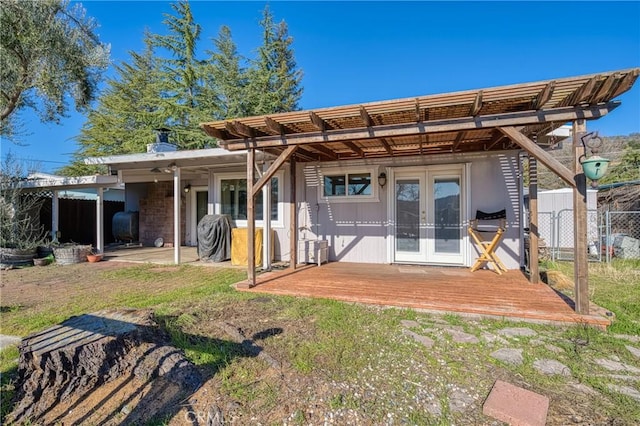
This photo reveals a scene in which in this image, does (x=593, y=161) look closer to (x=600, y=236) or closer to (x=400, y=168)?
(x=400, y=168)

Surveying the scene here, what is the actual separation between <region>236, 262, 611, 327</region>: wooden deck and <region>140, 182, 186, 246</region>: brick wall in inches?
243

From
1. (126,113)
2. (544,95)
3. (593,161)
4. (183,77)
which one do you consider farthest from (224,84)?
(593,161)

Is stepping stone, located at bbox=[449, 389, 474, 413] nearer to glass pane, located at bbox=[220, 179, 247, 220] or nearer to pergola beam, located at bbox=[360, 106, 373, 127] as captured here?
pergola beam, located at bbox=[360, 106, 373, 127]

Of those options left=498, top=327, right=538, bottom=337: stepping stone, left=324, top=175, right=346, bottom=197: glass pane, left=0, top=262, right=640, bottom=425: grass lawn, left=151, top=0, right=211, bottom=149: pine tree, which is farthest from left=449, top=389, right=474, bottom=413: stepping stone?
left=151, top=0, right=211, bottom=149: pine tree

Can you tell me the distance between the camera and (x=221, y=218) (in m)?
7.19

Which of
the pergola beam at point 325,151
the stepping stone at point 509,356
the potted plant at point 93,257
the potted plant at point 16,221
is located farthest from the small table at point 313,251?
the potted plant at point 16,221

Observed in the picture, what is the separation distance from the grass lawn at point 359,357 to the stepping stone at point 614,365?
0.02 meters

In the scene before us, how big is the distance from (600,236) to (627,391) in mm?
6375

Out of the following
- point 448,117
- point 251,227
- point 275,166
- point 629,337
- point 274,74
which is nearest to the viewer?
point 629,337

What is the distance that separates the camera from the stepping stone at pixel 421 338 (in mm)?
2767

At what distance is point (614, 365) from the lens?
94.3 inches

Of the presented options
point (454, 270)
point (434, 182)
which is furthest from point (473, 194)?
point (454, 270)

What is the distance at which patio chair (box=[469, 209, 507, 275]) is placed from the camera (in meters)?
5.24

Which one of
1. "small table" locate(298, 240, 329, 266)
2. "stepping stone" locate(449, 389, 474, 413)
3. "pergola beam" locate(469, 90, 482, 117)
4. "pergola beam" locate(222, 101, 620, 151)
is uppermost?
"pergola beam" locate(469, 90, 482, 117)
